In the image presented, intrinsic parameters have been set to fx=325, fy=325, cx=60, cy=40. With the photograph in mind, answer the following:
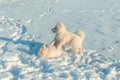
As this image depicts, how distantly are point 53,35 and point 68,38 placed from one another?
1.56m

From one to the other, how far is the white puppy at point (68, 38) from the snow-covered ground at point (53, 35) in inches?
9.6

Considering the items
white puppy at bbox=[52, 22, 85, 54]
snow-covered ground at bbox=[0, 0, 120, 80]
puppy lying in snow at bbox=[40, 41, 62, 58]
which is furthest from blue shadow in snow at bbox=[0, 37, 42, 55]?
white puppy at bbox=[52, 22, 85, 54]

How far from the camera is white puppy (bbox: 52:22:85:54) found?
7113mm

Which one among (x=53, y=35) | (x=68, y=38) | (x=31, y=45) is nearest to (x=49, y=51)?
(x=68, y=38)

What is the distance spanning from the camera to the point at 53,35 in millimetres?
8641

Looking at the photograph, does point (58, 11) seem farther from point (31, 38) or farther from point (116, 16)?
point (31, 38)

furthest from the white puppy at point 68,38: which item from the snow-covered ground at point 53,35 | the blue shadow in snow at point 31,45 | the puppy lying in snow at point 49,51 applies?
the blue shadow in snow at point 31,45

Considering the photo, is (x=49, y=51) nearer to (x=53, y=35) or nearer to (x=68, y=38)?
(x=68, y=38)

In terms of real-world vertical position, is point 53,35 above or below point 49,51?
above

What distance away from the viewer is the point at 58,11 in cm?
1102

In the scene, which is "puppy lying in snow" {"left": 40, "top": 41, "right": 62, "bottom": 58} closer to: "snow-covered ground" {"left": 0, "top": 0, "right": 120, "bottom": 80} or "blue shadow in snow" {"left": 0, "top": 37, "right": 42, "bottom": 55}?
"snow-covered ground" {"left": 0, "top": 0, "right": 120, "bottom": 80}

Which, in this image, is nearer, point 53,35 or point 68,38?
point 68,38

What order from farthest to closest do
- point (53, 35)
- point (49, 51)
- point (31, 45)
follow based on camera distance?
point (53, 35), point (31, 45), point (49, 51)

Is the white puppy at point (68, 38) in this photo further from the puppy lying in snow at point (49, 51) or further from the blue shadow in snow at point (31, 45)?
the blue shadow in snow at point (31, 45)
